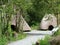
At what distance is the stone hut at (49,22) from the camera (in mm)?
27578

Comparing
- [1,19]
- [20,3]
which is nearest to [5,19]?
[1,19]

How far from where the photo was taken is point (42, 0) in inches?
942

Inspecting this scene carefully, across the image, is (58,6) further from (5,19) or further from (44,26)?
(5,19)

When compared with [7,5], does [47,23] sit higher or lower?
lower

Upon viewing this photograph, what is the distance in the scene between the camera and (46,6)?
973 inches

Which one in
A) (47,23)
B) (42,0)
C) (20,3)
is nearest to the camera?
(20,3)

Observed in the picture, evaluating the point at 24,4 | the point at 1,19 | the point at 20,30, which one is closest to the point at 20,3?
the point at 24,4

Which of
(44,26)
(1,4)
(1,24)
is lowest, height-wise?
(44,26)

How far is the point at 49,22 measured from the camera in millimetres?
27984

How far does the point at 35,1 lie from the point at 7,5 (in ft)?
26.2

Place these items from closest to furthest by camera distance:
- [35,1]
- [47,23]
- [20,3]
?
[20,3] < [35,1] < [47,23]

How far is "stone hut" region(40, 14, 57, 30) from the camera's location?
2758cm

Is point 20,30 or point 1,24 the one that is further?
point 20,30

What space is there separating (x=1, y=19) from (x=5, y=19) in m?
0.64
